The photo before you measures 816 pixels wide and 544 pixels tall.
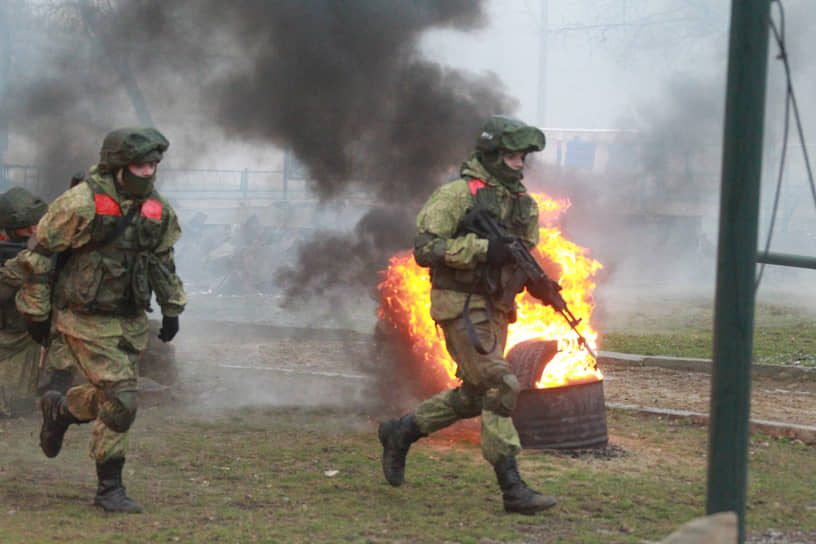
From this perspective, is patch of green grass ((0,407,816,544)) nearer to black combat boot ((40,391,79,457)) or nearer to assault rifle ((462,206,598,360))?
black combat boot ((40,391,79,457))

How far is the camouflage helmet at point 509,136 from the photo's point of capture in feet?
17.5

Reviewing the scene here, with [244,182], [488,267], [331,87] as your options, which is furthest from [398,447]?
[244,182]

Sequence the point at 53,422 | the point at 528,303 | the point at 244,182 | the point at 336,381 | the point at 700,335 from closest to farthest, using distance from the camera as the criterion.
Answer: the point at 53,422 < the point at 528,303 < the point at 336,381 < the point at 700,335 < the point at 244,182

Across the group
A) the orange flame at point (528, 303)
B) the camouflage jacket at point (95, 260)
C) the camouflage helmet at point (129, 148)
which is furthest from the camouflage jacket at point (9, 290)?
the orange flame at point (528, 303)

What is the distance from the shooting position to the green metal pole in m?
3.22

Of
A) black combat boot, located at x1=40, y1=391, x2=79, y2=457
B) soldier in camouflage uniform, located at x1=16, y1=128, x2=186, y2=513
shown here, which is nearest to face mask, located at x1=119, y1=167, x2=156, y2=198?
soldier in camouflage uniform, located at x1=16, y1=128, x2=186, y2=513

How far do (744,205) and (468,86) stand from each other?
6610 millimetres

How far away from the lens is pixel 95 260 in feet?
16.6

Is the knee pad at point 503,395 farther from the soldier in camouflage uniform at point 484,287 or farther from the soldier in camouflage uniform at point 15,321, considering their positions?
the soldier in camouflage uniform at point 15,321

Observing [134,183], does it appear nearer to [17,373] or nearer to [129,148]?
[129,148]

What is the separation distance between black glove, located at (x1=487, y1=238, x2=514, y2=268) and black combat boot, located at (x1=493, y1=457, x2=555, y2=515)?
96cm

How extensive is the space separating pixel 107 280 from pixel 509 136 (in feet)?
6.91

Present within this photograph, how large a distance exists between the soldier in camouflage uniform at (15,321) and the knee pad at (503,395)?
350 cm

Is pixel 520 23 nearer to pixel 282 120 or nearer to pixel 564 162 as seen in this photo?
pixel 564 162
